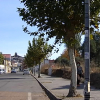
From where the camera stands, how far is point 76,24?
12.5 metres

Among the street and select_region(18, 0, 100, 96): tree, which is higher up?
select_region(18, 0, 100, 96): tree

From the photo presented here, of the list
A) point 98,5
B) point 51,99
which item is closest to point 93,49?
point 51,99

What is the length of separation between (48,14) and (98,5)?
93.8 inches

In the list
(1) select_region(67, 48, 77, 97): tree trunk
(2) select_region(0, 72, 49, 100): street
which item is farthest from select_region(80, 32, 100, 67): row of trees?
(1) select_region(67, 48, 77, 97): tree trunk

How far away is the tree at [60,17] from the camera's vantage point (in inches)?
459

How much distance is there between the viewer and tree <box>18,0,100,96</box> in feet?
38.2

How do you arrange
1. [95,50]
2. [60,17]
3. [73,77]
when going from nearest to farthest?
[60,17] → [73,77] → [95,50]

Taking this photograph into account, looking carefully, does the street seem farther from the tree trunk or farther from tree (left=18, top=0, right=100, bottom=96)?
tree (left=18, top=0, right=100, bottom=96)

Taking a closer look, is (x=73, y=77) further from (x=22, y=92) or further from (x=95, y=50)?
(x=95, y=50)

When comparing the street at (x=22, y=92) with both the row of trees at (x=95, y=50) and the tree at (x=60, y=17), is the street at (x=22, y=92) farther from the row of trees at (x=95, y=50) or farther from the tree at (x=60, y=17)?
the row of trees at (x=95, y=50)

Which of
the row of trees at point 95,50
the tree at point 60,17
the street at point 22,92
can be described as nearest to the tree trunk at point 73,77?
the tree at point 60,17

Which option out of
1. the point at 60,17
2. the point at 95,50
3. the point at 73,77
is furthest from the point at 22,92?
the point at 95,50

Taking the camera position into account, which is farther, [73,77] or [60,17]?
[73,77]

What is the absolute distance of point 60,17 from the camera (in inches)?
461
